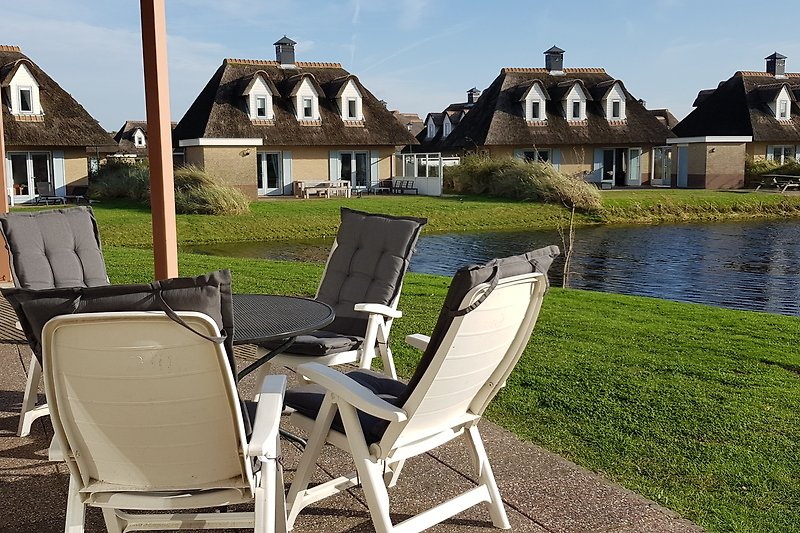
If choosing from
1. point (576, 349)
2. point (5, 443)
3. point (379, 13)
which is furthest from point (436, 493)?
point (379, 13)

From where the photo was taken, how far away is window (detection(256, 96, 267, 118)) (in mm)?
32312

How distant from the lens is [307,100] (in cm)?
3322

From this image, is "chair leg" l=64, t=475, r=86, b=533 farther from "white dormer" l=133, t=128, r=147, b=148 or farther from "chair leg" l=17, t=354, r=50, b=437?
"white dormer" l=133, t=128, r=147, b=148

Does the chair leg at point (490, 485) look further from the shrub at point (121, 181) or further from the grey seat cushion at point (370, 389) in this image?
the shrub at point (121, 181)

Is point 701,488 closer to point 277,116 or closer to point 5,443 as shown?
point 5,443

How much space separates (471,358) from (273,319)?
1.22 meters

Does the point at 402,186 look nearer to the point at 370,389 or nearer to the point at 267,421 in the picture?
the point at 370,389

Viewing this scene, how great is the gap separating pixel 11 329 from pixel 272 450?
14.2 ft

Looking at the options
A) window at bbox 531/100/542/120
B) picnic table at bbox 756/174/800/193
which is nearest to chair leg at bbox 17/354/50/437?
picnic table at bbox 756/174/800/193

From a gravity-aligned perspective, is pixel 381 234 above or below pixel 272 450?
above

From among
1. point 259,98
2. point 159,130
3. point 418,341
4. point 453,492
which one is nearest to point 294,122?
point 259,98

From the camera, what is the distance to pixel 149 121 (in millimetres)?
5512

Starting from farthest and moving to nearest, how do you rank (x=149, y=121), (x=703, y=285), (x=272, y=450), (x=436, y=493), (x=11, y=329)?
(x=703, y=285) < (x=11, y=329) < (x=149, y=121) < (x=436, y=493) < (x=272, y=450)

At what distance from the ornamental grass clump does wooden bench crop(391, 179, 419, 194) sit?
9.84m
